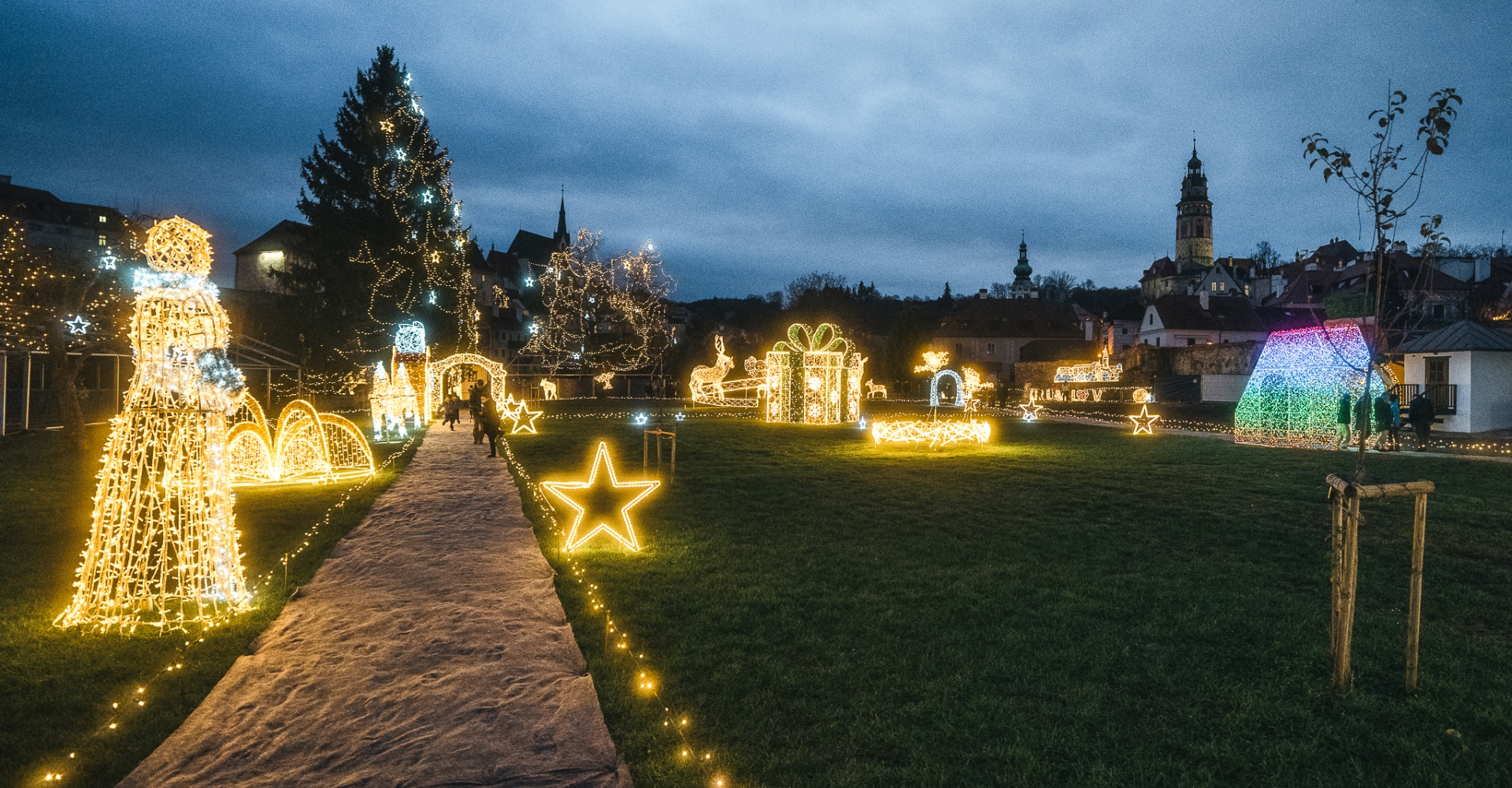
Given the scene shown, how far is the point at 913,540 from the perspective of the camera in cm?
827

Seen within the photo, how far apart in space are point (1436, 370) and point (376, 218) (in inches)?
1429

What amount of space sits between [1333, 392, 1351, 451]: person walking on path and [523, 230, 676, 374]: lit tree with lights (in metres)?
31.1

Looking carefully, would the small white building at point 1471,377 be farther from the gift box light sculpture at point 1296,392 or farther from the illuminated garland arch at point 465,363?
the illuminated garland arch at point 465,363

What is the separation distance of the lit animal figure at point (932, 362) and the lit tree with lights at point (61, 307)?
3591 centimetres

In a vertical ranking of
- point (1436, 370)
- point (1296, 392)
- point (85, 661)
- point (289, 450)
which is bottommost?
point (85, 661)

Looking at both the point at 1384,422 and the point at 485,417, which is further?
the point at 1384,422

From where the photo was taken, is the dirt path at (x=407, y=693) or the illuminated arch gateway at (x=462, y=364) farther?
the illuminated arch gateway at (x=462, y=364)

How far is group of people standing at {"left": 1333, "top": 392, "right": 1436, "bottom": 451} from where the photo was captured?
53.9 ft

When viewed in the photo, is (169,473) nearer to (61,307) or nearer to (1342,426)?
(61,307)

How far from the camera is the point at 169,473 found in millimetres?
5875

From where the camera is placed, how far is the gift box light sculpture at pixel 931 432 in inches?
732

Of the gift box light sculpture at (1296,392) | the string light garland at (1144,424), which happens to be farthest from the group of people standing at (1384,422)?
the string light garland at (1144,424)

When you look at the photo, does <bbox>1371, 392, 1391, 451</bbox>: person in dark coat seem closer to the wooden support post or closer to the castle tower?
the wooden support post

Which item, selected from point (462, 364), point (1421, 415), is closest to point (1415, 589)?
point (1421, 415)
